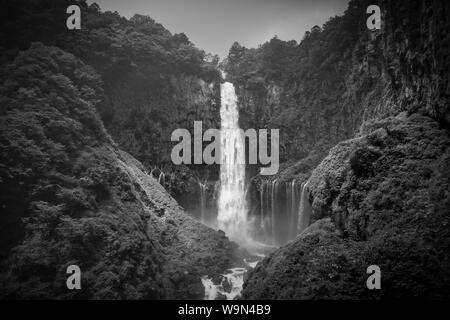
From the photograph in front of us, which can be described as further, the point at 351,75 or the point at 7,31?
the point at 351,75

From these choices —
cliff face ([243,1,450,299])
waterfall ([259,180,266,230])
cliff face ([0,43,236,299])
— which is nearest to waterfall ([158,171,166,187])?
cliff face ([0,43,236,299])

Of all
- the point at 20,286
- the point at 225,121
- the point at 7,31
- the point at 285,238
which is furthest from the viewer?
the point at 225,121

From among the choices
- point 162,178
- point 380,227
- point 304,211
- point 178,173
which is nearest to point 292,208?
point 304,211

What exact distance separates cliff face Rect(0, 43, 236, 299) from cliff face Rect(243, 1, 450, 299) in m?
6.80

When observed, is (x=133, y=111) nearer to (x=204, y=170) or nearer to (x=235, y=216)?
(x=204, y=170)

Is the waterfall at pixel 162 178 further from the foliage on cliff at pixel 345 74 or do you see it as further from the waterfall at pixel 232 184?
the foliage on cliff at pixel 345 74

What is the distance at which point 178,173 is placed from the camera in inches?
1307

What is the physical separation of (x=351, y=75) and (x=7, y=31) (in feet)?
95.7

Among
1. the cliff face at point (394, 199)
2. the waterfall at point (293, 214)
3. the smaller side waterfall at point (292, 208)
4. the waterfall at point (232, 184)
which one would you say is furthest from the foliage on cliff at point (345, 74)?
the waterfall at point (293, 214)

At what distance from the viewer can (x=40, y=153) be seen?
1734 cm

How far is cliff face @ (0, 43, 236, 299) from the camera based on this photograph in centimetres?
1534

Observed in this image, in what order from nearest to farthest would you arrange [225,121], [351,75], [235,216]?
[351,75] < [235,216] < [225,121]

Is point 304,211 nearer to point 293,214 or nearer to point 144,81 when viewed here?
point 293,214
